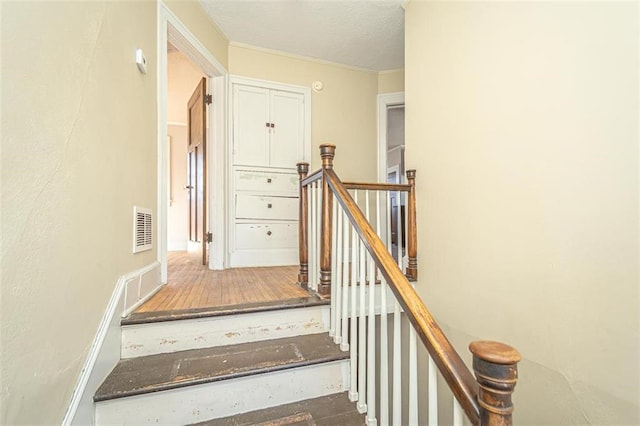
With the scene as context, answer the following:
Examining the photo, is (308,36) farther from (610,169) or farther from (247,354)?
(247,354)

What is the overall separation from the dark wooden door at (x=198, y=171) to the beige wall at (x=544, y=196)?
2.32 metres

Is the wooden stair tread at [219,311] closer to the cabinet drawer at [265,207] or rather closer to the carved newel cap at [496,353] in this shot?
the carved newel cap at [496,353]

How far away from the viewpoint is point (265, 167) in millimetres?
3312

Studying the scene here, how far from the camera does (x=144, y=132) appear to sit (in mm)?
1773

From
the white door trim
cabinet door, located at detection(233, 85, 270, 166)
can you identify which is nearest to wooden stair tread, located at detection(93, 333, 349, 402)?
cabinet door, located at detection(233, 85, 270, 166)

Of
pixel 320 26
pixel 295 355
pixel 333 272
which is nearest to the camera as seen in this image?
pixel 295 355

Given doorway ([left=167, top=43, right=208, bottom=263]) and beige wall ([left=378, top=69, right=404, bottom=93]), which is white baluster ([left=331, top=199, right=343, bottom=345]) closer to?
doorway ([left=167, top=43, right=208, bottom=263])

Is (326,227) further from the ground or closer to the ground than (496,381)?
further from the ground

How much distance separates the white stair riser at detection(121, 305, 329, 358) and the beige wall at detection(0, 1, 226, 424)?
0.99ft

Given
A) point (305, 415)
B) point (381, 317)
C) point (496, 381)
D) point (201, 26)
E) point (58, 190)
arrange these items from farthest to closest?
point (201, 26)
point (305, 415)
point (381, 317)
point (58, 190)
point (496, 381)

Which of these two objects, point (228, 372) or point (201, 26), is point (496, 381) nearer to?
point (228, 372)

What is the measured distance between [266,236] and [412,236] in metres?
1.66

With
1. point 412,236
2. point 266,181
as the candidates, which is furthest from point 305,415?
point 266,181

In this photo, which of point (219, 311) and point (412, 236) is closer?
point (219, 311)
